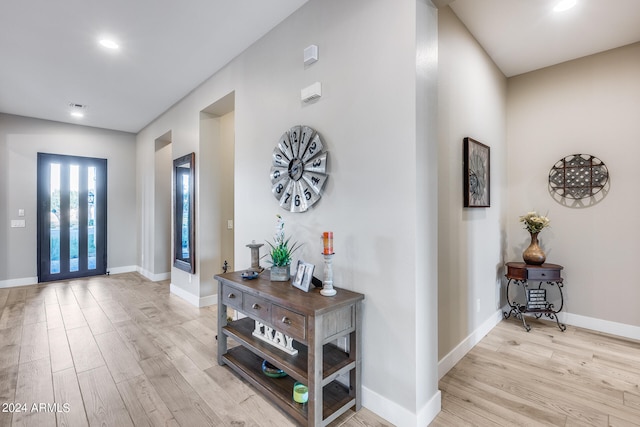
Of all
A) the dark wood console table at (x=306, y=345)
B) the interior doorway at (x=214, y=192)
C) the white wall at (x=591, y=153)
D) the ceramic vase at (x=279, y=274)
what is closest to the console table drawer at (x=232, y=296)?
the dark wood console table at (x=306, y=345)

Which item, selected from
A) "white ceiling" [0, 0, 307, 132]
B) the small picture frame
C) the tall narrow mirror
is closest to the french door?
"white ceiling" [0, 0, 307, 132]

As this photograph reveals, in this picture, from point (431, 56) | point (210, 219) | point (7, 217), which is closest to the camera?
point (431, 56)

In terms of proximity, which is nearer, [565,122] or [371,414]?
[371,414]

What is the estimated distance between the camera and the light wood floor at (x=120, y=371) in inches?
74.0

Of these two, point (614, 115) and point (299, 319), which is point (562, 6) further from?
point (299, 319)

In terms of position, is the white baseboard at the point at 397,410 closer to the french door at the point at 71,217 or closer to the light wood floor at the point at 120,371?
the light wood floor at the point at 120,371

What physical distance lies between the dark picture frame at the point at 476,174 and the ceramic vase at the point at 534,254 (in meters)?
0.71

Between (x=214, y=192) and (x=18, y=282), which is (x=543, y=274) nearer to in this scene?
(x=214, y=192)

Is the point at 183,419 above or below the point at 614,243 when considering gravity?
below

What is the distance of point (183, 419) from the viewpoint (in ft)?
6.06

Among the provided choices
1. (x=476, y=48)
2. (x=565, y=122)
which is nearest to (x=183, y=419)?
(x=476, y=48)

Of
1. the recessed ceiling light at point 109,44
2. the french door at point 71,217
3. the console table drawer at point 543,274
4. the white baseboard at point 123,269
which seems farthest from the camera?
the white baseboard at point 123,269

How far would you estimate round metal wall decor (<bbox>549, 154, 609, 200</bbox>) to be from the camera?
3087 millimetres

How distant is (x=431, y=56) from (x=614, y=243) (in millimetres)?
2829
